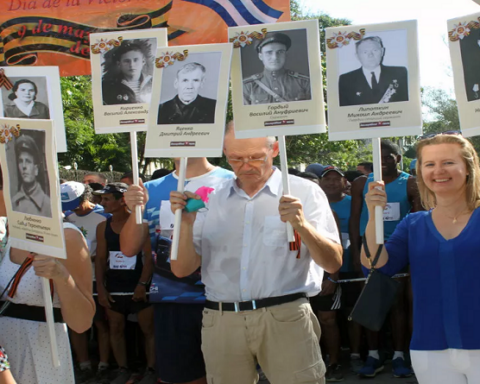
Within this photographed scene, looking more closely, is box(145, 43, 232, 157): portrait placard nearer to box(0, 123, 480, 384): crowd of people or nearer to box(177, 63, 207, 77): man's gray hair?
box(177, 63, 207, 77): man's gray hair

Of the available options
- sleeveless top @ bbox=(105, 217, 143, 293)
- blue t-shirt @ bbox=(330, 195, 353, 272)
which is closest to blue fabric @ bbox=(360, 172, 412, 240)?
blue t-shirt @ bbox=(330, 195, 353, 272)

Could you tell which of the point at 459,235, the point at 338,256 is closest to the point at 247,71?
the point at 338,256

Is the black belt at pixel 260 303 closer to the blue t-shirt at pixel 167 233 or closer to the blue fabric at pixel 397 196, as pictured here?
the blue t-shirt at pixel 167 233

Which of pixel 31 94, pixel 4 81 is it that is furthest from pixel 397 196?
pixel 4 81

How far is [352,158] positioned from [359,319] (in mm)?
25773

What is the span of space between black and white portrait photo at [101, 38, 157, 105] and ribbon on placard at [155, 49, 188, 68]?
1.14ft

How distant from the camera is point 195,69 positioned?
12.0 feet

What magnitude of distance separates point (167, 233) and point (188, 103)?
3.75 ft

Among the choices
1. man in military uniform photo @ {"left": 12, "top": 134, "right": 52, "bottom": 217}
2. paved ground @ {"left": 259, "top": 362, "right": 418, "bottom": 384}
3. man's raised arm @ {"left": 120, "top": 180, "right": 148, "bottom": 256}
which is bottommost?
paved ground @ {"left": 259, "top": 362, "right": 418, "bottom": 384}

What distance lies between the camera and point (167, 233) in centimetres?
446

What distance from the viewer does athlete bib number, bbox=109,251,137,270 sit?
6.51 meters

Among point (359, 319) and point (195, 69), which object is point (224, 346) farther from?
point (195, 69)

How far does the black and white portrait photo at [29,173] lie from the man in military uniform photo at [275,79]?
113cm

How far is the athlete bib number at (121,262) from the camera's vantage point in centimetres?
651
